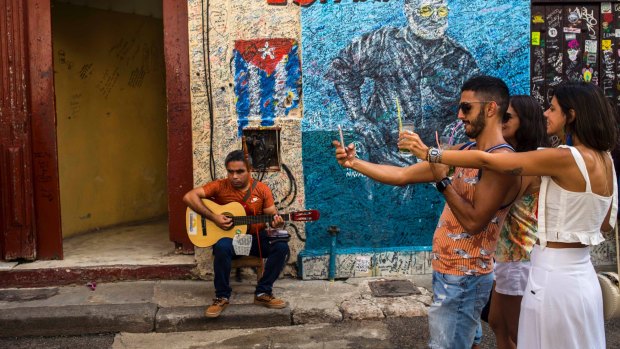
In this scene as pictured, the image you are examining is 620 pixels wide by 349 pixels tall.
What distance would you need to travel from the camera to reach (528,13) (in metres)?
6.55

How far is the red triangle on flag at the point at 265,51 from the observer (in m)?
6.38

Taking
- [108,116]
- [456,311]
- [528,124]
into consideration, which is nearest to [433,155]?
[456,311]

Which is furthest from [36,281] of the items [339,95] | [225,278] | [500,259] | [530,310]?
[530,310]

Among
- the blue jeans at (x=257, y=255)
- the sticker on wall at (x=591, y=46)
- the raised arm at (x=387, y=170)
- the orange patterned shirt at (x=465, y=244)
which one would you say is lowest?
the blue jeans at (x=257, y=255)

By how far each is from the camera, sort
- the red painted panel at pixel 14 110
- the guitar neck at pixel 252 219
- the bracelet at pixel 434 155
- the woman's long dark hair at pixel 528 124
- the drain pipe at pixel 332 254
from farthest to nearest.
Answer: the drain pipe at pixel 332 254
the red painted panel at pixel 14 110
the guitar neck at pixel 252 219
the woman's long dark hair at pixel 528 124
the bracelet at pixel 434 155

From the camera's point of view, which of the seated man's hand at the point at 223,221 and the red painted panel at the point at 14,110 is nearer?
the seated man's hand at the point at 223,221

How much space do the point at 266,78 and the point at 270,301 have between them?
208 centimetres

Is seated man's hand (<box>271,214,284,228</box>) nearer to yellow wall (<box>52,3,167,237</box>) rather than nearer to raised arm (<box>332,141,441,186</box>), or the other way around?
raised arm (<box>332,141,441,186</box>)

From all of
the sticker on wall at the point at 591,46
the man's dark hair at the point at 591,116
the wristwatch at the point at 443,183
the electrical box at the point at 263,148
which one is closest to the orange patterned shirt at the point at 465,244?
the wristwatch at the point at 443,183

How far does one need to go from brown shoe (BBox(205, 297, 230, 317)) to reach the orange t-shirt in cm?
66

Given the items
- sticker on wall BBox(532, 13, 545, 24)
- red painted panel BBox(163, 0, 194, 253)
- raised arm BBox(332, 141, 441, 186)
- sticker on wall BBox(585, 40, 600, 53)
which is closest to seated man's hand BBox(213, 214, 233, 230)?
red painted panel BBox(163, 0, 194, 253)

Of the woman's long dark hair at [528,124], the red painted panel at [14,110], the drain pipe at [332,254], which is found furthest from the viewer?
the drain pipe at [332,254]

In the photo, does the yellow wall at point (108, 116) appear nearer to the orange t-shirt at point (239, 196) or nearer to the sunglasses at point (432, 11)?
the orange t-shirt at point (239, 196)

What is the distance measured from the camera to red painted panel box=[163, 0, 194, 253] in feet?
21.0
